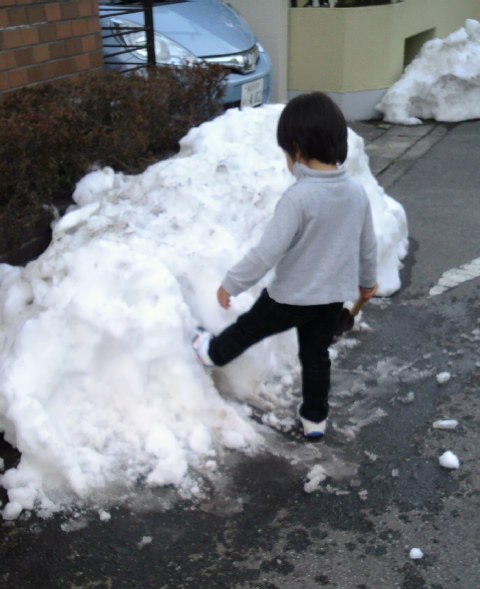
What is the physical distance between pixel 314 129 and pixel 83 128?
5.78 feet

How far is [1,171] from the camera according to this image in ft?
11.5

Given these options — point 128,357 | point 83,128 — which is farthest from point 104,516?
point 83,128

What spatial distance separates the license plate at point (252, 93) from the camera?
258 inches

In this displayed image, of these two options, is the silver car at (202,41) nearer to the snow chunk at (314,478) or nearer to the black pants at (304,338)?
the black pants at (304,338)

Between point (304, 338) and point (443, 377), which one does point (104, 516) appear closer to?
point (304, 338)

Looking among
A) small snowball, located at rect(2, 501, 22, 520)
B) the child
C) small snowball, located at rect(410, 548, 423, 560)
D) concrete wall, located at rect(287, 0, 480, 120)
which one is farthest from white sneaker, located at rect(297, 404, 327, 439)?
concrete wall, located at rect(287, 0, 480, 120)

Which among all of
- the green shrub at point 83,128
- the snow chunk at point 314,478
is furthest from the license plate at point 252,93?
the snow chunk at point 314,478

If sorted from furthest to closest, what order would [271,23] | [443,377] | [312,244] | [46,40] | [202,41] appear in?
1. [271,23]
2. [202,41]
3. [46,40]
4. [443,377]
5. [312,244]

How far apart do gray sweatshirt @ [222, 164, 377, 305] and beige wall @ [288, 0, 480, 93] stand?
6.27 m

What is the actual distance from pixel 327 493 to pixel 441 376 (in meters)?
1.03

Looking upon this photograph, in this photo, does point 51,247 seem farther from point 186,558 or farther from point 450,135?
point 450,135

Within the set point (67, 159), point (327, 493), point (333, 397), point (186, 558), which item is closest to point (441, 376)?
point (333, 397)

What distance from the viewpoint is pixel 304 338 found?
3107mm

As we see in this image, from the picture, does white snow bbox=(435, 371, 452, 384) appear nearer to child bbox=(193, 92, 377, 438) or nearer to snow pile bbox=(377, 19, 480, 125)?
child bbox=(193, 92, 377, 438)
